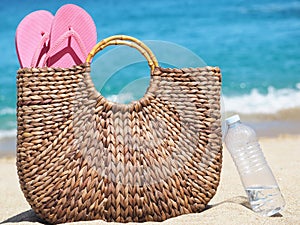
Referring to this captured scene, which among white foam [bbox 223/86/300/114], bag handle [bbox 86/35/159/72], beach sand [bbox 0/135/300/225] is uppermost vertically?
white foam [bbox 223/86/300/114]

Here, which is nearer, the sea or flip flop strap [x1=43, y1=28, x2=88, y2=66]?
flip flop strap [x1=43, y1=28, x2=88, y2=66]

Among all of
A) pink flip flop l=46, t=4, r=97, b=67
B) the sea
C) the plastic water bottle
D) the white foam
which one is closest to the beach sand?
the plastic water bottle

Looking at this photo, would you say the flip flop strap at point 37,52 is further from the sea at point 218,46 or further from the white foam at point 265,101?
the white foam at point 265,101

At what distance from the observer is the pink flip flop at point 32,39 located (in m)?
2.21

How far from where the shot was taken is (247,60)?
30.2 feet

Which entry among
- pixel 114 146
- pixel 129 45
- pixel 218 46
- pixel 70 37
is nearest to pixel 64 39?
pixel 70 37

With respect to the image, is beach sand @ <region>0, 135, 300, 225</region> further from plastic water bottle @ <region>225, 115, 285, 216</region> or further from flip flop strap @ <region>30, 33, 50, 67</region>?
flip flop strap @ <region>30, 33, 50, 67</region>

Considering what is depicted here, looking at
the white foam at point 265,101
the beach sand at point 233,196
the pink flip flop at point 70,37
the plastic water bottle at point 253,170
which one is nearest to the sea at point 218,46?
the white foam at point 265,101

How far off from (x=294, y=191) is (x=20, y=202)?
1393 mm

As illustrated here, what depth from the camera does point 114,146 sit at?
2.14 meters

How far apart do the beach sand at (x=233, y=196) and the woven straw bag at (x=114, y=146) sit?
0.08 meters

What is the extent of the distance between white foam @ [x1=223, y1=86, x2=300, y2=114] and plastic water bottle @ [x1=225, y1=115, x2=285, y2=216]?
4.00m

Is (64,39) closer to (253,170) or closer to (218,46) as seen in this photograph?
(253,170)

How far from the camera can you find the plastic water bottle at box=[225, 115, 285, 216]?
7.34ft
